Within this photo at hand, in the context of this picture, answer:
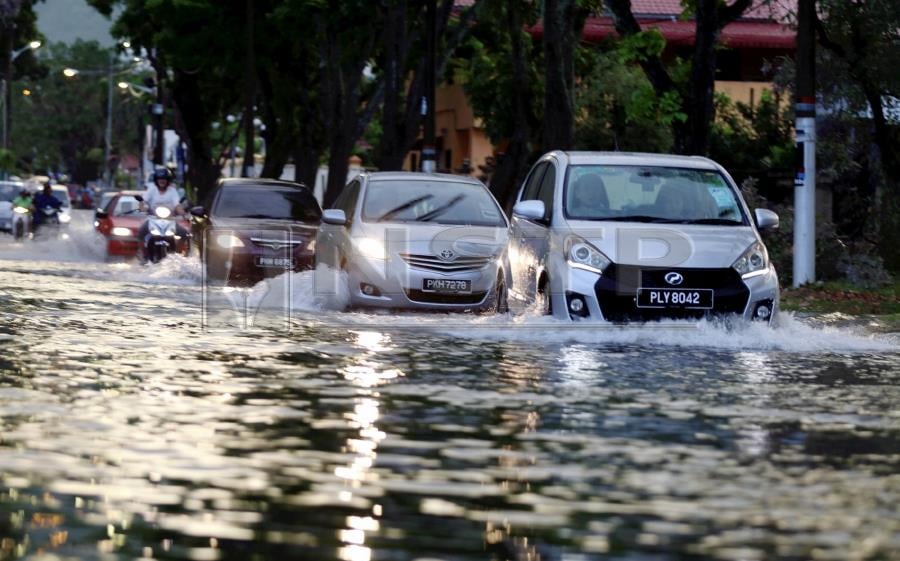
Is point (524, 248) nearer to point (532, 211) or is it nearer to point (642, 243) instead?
point (532, 211)

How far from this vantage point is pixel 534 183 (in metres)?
18.7

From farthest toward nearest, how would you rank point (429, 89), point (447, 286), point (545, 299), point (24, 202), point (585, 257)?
point (24, 202), point (429, 89), point (447, 286), point (545, 299), point (585, 257)

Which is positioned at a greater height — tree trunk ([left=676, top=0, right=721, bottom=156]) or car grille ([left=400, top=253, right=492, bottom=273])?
tree trunk ([left=676, top=0, right=721, bottom=156])

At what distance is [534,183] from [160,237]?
12.4 metres

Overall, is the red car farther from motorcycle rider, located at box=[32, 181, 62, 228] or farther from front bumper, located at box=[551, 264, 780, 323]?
front bumper, located at box=[551, 264, 780, 323]

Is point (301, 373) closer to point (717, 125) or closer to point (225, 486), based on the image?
point (225, 486)

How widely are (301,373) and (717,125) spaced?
1227 inches

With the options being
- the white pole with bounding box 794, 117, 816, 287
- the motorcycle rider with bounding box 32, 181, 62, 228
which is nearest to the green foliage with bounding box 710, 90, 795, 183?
the motorcycle rider with bounding box 32, 181, 62, 228

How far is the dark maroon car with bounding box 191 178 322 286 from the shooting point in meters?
24.7

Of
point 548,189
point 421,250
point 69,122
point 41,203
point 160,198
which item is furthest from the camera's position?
point 69,122

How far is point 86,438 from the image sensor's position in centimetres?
924

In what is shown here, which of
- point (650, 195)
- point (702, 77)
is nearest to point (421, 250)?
point (650, 195)

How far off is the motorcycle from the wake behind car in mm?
10340

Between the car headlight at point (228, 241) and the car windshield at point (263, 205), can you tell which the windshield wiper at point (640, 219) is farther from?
the car windshield at point (263, 205)
